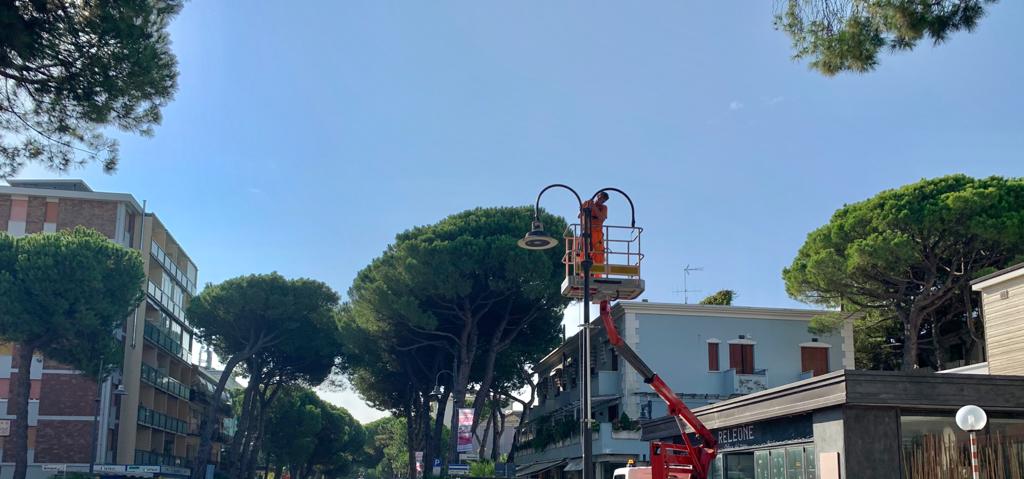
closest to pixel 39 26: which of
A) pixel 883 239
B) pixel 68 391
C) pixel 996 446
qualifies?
pixel 996 446

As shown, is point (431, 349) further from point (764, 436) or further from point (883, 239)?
point (764, 436)

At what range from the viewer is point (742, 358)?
36938 millimetres

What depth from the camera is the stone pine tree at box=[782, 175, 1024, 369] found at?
3103cm

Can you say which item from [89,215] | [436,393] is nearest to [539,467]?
[436,393]

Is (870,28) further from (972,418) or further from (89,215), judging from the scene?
(89,215)

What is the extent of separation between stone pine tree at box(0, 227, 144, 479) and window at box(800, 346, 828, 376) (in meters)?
28.9

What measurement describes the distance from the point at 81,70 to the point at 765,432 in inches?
513

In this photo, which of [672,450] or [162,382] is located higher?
[162,382]

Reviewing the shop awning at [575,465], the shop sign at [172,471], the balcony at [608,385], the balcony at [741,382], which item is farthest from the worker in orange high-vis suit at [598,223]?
the shop sign at [172,471]

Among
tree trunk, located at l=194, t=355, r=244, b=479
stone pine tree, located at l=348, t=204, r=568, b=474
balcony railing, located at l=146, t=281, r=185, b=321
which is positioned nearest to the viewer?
stone pine tree, located at l=348, t=204, r=568, b=474

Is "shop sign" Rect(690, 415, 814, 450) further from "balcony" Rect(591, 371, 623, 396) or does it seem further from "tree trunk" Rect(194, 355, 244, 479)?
"tree trunk" Rect(194, 355, 244, 479)

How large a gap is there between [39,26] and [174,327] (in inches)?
2132

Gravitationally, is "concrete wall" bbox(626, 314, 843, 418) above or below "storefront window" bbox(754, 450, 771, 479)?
above

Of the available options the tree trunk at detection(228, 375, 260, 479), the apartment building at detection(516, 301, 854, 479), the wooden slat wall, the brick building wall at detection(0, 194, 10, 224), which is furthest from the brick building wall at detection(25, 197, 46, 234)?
the wooden slat wall
